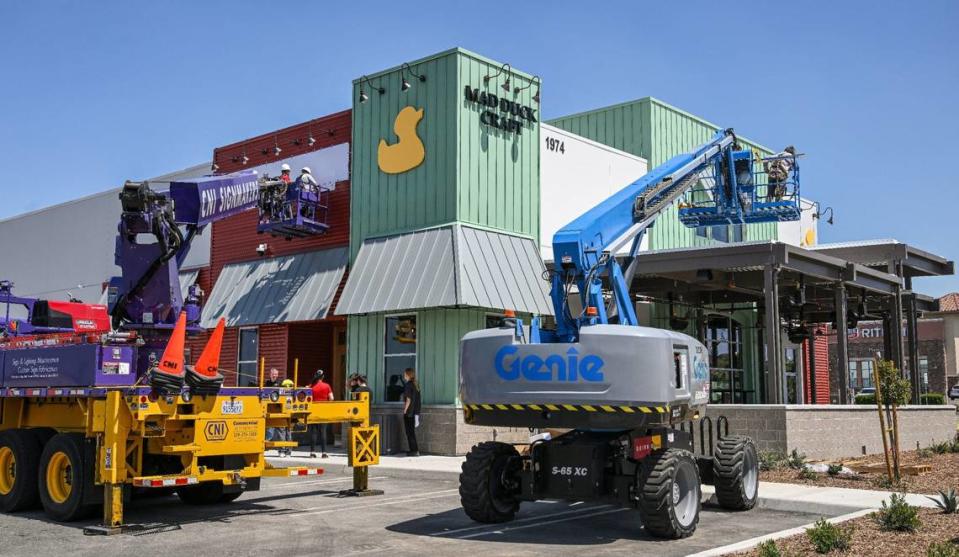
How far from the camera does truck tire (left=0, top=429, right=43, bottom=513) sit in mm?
11984

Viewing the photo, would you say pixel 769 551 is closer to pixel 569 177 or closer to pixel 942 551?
pixel 942 551

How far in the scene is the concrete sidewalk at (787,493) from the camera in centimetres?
1227

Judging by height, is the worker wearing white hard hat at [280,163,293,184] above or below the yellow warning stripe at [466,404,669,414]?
above

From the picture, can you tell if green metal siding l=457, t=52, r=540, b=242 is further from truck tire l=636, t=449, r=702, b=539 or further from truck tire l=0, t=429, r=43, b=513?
truck tire l=636, t=449, r=702, b=539

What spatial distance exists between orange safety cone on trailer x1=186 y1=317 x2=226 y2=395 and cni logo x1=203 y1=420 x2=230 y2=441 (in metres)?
0.38

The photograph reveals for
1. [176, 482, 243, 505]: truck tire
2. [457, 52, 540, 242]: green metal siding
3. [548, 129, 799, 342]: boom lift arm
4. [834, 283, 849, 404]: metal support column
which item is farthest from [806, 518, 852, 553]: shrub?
[457, 52, 540, 242]: green metal siding

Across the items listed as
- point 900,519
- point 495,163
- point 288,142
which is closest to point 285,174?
point 288,142

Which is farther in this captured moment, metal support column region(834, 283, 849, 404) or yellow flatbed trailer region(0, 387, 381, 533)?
metal support column region(834, 283, 849, 404)

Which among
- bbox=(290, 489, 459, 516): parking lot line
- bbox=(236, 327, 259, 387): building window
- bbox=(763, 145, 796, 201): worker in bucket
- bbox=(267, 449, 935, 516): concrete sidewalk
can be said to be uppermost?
bbox=(763, 145, 796, 201): worker in bucket

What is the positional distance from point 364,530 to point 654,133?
20.5m

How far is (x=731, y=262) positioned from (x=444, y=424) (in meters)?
6.89

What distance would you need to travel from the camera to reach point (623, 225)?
42.1ft

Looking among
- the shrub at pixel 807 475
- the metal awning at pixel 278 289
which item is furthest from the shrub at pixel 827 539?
the metal awning at pixel 278 289

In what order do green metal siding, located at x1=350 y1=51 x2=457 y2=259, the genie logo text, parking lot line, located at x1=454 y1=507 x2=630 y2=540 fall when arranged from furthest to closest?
green metal siding, located at x1=350 y1=51 x2=457 y2=259, parking lot line, located at x1=454 y1=507 x2=630 y2=540, the genie logo text
